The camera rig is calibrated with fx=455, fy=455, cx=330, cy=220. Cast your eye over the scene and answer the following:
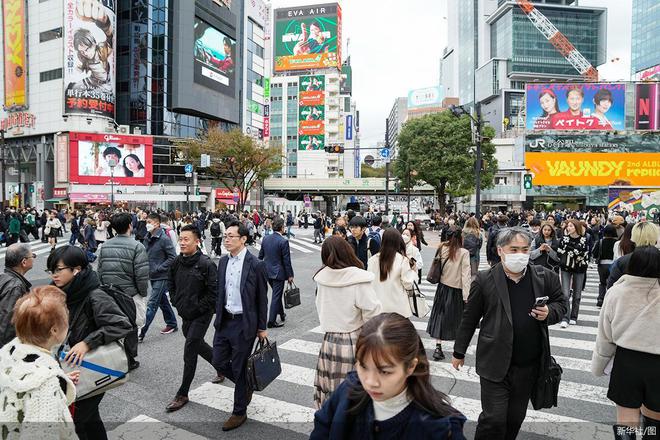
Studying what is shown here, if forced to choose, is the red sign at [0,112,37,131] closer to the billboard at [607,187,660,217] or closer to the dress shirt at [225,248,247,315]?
the dress shirt at [225,248,247,315]

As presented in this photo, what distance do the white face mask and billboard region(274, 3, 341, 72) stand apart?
320 ft

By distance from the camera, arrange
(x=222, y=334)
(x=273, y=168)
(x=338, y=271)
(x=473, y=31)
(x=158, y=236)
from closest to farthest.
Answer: (x=338, y=271)
(x=222, y=334)
(x=158, y=236)
(x=273, y=168)
(x=473, y=31)

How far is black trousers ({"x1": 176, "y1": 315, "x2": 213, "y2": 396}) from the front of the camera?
4.49 metres

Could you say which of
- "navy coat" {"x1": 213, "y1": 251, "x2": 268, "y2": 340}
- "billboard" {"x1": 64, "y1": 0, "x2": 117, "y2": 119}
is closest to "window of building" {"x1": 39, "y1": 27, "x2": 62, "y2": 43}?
"billboard" {"x1": 64, "y1": 0, "x2": 117, "y2": 119}

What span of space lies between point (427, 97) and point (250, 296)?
132458 mm

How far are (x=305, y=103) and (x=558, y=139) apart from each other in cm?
5027

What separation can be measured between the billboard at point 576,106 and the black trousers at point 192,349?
56776 millimetres

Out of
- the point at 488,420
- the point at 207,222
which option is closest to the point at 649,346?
the point at 488,420

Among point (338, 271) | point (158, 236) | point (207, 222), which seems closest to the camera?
point (338, 271)

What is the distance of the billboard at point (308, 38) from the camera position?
9556 cm

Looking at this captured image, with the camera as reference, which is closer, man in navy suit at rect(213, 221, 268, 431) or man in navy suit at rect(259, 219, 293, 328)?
man in navy suit at rect(213, 221, 268, 431)

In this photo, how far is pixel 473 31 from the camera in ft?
391

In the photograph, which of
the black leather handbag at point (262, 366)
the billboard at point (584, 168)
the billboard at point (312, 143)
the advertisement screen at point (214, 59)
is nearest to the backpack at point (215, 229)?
the black leather handbag at point (262, 366)

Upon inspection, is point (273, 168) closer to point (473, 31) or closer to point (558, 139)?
point (558, 139)
